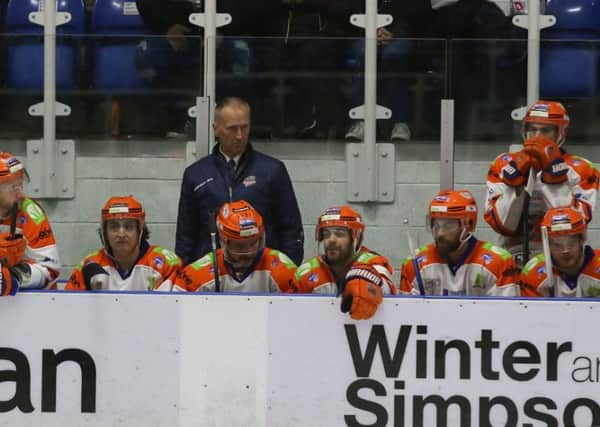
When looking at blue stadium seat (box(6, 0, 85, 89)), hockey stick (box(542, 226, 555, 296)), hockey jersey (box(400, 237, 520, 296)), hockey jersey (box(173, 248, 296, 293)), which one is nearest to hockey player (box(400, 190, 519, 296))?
hockey jersey (box(400, 237, 520, 296))

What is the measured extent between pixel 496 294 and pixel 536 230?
1.87ft

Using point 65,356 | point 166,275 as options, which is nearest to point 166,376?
point 65,356

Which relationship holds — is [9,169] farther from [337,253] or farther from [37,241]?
[337,253]

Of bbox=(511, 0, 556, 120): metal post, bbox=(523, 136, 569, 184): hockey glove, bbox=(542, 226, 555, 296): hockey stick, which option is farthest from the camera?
bbox=(511, 0, 556, 120): metal post

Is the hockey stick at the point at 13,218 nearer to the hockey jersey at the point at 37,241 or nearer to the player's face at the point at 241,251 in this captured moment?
the hockey jersey at the point at 37,241

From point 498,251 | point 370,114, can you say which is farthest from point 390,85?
point 498,251

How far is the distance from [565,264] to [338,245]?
3.03 ft

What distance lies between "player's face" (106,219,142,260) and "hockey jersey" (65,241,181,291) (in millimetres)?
73

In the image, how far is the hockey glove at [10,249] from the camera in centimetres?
538

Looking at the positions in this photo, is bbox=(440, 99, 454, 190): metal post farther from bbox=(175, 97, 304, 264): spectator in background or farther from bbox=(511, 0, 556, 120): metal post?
bbox=(175, 97, 304, 264): spectator in background

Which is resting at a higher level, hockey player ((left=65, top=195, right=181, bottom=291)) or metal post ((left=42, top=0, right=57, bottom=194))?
metal post ((left=42, top=0, right=57, bottom=194))

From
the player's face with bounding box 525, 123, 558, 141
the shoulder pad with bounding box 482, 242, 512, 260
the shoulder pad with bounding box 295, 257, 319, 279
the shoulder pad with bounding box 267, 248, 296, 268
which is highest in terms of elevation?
the player's face with bounding box 525, 123, 558, 141

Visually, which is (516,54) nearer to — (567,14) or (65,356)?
(567,14)

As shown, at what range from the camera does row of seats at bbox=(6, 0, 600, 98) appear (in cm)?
715
